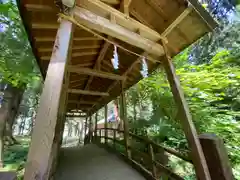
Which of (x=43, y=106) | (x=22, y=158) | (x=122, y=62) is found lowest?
(x=22, y=158)

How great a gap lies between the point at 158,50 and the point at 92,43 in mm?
1698

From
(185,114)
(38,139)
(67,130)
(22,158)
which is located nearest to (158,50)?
(185,114)

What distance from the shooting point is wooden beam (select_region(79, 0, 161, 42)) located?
2133 millimetres

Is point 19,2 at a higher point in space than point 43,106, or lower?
higher

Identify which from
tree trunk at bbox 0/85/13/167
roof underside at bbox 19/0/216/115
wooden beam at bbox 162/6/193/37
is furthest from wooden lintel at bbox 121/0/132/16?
tree trunk at bbox 0/85/13/167

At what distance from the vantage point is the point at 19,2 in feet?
6.64

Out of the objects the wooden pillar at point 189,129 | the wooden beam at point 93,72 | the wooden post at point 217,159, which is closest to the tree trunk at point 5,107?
the wooden beam at point 93,72

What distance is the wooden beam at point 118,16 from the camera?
213 centimetres

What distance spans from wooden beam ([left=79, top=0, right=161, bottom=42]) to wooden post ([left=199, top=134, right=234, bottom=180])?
1.88m

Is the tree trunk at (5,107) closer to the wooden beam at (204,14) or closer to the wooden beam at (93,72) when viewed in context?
the wooden beam at (93,72)

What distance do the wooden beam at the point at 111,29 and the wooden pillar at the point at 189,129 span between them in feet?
1.10

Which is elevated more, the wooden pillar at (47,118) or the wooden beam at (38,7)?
the wooden beam at (38,7)

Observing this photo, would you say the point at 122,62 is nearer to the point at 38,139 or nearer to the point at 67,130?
the point at 38,139

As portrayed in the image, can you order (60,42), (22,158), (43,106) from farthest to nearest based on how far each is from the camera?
(22,158) → (60,42) → (43,106)
